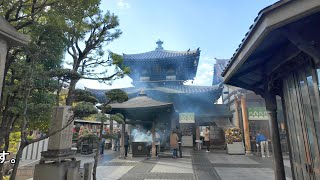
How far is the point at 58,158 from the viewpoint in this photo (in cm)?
677

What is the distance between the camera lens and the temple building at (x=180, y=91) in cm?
2034

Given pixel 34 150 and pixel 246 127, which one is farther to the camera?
pixel 246 127

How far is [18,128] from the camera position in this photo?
798 cm

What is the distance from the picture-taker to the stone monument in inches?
257

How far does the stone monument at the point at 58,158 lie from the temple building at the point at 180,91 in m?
11.3

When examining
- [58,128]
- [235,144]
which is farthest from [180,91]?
[58,128]

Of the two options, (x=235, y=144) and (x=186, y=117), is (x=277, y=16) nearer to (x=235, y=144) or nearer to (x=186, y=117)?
(x=235, y=144)

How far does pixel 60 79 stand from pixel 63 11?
208 cm

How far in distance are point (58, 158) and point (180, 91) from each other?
15.2 m

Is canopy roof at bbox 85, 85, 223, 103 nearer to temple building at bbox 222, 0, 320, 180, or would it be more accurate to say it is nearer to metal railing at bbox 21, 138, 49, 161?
metal railing at bbox 21, 138, 49, 161

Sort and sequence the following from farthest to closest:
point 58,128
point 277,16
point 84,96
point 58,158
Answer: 1. point 84,96
2. point 58,128
3. point 58,158
4. point 277,16

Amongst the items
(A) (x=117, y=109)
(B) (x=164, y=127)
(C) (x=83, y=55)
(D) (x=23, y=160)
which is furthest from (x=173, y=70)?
(D) (x=23, y=160)

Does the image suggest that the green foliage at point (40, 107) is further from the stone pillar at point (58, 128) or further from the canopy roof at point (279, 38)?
the canopy roof at point (279, 38)

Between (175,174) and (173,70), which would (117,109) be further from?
(173,70)
